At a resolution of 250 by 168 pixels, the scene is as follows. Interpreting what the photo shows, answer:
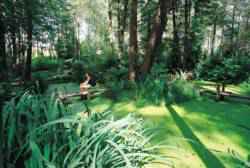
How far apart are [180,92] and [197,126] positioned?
6.04 ft

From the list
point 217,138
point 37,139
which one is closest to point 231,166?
point 217,138

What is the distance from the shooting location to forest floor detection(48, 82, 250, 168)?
108 inches

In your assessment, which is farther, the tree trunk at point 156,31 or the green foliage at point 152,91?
the tree trunk at point 156,31

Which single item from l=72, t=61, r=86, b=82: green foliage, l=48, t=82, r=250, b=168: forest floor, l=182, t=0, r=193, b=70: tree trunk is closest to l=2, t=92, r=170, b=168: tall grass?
l=48, t=82, r=250, b=168: forest floor

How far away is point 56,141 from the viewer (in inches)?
49.5

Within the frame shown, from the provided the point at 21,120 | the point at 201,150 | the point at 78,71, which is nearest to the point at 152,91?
the point at 201,150

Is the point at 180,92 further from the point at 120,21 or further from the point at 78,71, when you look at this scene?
the point at 120,21

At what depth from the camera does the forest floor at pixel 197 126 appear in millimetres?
2736

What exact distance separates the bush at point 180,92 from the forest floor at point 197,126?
0.20 m

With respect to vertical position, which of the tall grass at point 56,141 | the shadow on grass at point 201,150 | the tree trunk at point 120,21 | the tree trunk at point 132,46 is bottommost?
the shadow on grass at point 201,150

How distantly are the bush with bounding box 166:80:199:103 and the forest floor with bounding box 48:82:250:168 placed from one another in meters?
0.20

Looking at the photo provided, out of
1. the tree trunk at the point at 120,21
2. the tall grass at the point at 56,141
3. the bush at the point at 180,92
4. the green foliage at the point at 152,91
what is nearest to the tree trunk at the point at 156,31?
the green foliage at the point at 152,91

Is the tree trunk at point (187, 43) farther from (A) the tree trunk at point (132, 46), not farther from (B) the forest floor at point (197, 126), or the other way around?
(B) the forest floor at point (197, 126)

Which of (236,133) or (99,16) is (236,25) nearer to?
(99,16)
